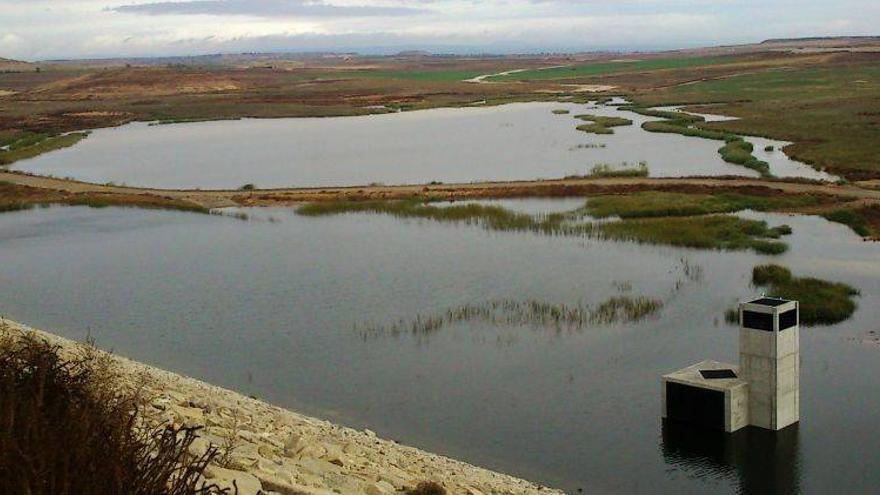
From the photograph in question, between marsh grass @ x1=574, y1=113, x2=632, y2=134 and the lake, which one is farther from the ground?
marsh grass @ x1=574, y1=113, x2=632, y2=134

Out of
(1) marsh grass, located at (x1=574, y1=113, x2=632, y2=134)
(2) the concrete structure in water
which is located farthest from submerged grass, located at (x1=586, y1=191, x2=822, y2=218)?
(1) marsh grass, located at (x1=574, y1=113, x2=632, y2=134)

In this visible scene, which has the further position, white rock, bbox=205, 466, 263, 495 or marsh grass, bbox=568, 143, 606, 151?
marsh grass, bbox=568, 143, 606, 151

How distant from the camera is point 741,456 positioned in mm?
16656

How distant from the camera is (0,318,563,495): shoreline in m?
11.3

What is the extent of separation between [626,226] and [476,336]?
13.1 meters

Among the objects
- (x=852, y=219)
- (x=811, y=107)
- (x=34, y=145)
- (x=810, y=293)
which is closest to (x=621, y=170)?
(x=852, y=219)

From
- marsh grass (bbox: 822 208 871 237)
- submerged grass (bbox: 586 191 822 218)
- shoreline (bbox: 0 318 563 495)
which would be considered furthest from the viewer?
submerged grass (bbox: 586 191 822 218)

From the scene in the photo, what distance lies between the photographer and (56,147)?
69.8 m

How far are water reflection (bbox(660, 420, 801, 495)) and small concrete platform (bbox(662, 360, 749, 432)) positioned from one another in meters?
0.17

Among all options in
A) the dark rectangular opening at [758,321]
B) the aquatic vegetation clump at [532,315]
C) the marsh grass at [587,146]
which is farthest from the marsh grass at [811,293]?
the marsh grass at [587,146]

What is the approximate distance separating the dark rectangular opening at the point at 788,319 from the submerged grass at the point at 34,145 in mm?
50825

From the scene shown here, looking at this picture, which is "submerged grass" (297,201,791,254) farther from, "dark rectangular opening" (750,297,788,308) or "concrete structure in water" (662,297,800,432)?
"concrete structure in water" (662,297,800,432)

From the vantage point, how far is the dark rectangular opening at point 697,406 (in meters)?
17.5

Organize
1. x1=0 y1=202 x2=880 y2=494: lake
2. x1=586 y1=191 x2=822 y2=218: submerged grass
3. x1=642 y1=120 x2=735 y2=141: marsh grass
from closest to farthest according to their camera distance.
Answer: x1=0 y1=202 x2=880 y2=494: lake → x1=586 y1=191 x2=822 y2=218: submerged grass → x1=642 y1=120 x2=735 y2=141: marsh grass
